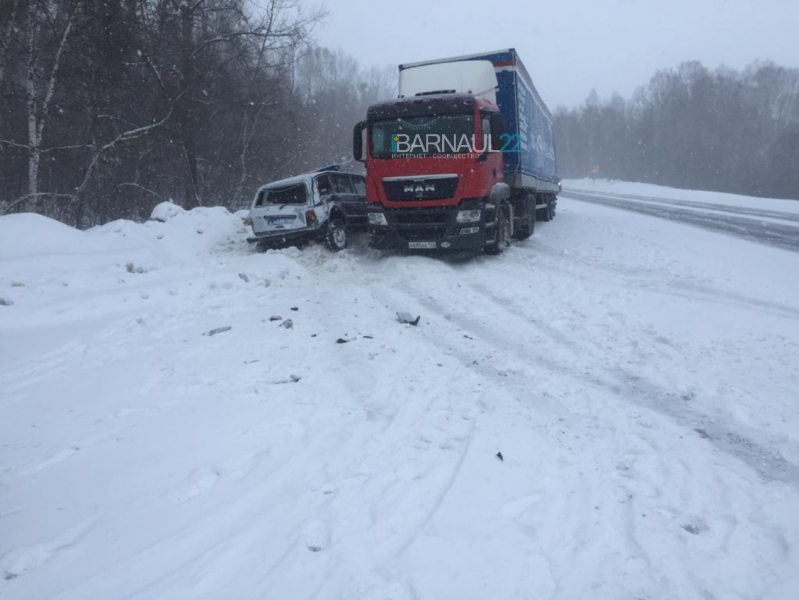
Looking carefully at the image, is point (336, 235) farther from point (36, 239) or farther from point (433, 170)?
point (36, 239)

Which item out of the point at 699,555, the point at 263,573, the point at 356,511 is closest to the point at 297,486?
the point at 356,511

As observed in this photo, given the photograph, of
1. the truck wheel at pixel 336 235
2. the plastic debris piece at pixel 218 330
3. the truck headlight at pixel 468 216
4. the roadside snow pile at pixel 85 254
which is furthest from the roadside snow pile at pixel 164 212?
the truck headlight at pixel 468 216

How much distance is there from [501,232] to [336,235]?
396 cm

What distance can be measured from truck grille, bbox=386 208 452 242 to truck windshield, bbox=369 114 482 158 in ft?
3.74

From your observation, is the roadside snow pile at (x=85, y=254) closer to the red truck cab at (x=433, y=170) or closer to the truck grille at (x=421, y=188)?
the red truck cab at (x=433, y=170)

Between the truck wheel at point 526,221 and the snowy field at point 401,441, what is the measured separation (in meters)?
5.19

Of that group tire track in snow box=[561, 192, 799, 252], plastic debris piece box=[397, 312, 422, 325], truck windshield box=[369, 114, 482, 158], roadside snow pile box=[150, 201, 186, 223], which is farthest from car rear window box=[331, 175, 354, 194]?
tire track in snow box=[561, 192, 799, 252]

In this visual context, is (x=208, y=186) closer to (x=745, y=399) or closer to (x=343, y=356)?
(x=343, y=356)

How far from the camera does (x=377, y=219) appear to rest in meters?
11.1

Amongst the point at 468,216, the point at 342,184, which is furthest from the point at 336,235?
the point at 468,216

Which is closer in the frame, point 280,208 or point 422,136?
point 422,136

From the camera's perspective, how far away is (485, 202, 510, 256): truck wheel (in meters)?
11.4

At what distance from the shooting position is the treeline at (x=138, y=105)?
43.4ft

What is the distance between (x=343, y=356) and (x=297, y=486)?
2585mm
